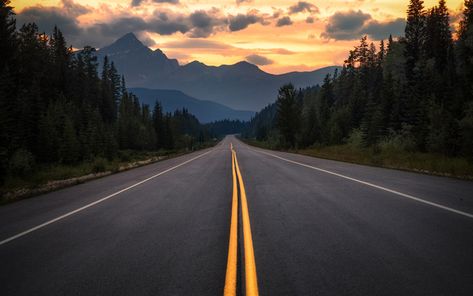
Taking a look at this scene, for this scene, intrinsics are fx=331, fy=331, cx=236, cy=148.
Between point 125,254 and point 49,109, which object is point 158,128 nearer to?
point 49,109

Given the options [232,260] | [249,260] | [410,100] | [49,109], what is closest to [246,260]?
[249,260]

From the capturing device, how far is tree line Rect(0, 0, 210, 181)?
37163 millimetres

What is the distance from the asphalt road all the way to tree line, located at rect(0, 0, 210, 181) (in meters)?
14.4

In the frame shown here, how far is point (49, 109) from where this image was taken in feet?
159

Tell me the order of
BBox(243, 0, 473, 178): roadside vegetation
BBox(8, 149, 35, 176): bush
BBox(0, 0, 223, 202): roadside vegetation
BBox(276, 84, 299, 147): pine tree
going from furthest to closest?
1. BBox(276, 84, 299, 147): pine tree
2. BBox(8, 149, 35, 176): bush
3. BBox(0, 0, 223, 202): roadside vegetation
4. BBox(243, 0, 473, 178): roadside vegetation

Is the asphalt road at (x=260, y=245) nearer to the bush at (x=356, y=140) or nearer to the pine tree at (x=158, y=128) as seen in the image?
the bush at (x=356, y=140)

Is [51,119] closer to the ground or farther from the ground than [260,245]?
farther from the ground

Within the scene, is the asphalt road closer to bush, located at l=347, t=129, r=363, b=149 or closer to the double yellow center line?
the double yellow center line

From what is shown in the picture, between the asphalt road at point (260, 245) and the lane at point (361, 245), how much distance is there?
0.02 meters

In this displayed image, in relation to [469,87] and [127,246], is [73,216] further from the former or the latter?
[469,87]

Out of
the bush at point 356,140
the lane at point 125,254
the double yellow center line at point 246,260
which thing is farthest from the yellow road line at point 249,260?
the bush at point 356,140

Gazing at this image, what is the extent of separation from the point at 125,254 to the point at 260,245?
2036mm

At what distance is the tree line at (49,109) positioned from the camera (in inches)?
1463

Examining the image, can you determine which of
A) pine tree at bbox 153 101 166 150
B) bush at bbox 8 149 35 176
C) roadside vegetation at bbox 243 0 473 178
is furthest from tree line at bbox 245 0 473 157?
pine tree at bbox 153 101 166 150
